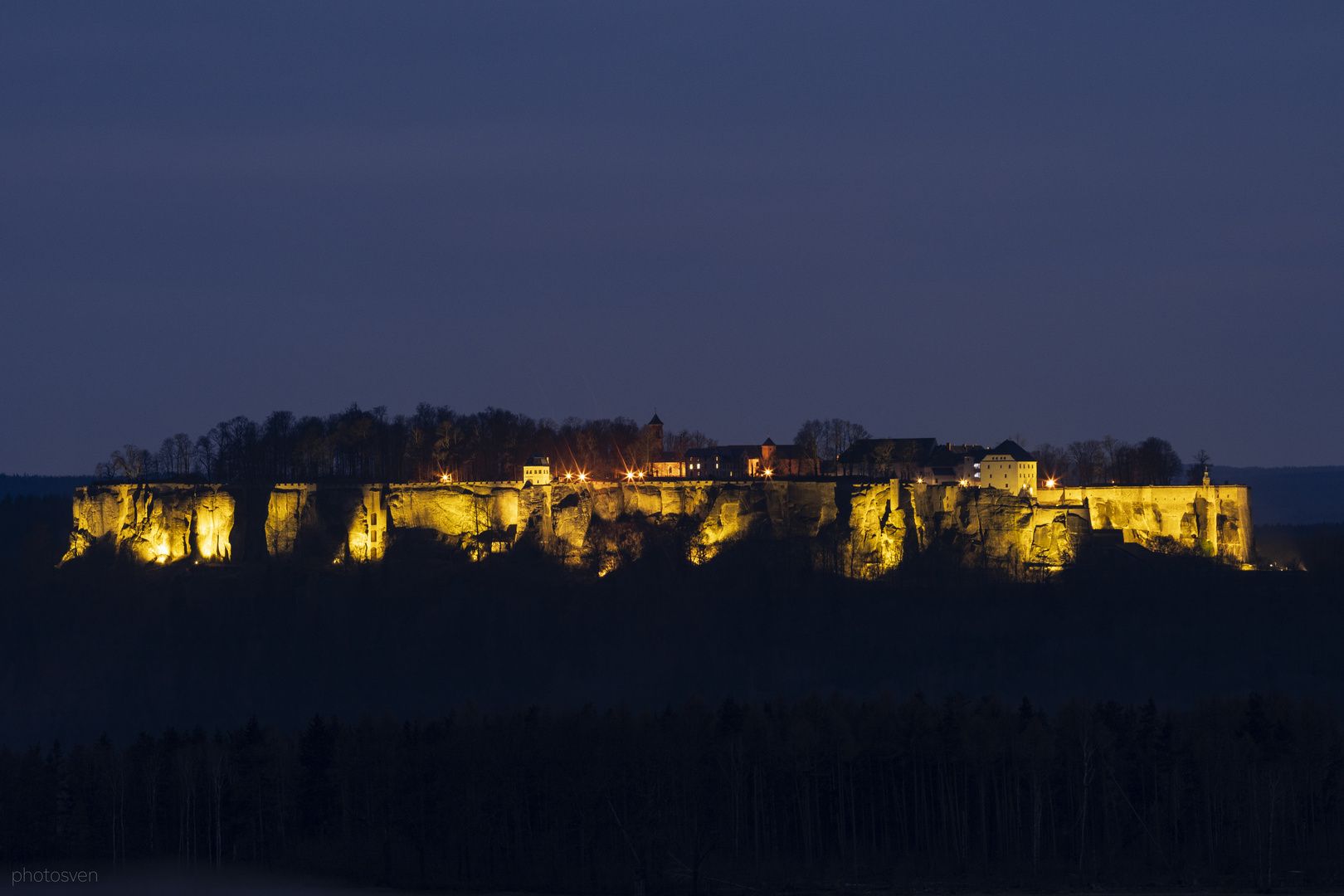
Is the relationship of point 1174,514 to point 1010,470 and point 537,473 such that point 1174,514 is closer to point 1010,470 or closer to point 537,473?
point 1010,470

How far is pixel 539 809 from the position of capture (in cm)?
6303

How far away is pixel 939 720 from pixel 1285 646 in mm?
33388

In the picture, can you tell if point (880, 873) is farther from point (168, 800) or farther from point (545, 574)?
point (545, 574)

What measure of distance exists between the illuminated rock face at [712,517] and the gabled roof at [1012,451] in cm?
317

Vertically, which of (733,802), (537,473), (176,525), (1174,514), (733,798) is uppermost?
(537,473)

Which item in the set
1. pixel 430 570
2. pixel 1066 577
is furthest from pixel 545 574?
pixel 1066 577

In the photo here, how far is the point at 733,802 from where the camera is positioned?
6322cm

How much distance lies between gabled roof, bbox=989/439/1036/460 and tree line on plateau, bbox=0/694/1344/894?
45.7m

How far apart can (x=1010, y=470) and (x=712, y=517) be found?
17.7 m

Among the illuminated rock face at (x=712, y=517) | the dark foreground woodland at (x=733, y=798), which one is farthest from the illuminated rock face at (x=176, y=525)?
the dark foreground woodland at (x=733, y=798)

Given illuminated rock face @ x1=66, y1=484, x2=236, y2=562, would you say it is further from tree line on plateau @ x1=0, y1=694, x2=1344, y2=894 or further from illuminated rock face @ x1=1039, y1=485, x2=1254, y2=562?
illuminated rock face @ x1=1039, y1=485, x2=1254, y2=562

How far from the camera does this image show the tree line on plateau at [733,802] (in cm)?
6069

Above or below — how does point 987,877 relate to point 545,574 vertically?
below

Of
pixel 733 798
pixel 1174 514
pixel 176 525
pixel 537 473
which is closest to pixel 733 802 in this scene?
pixel 733 798
